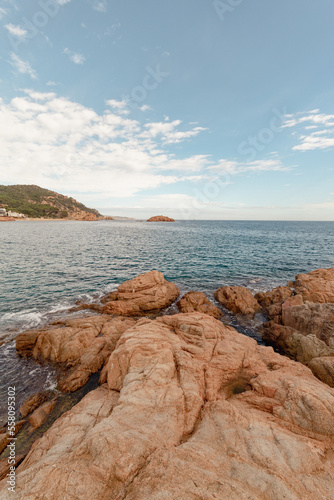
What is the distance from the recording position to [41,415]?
9961mm

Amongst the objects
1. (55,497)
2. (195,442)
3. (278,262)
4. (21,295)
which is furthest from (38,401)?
(278,262)

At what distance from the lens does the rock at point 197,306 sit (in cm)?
2088

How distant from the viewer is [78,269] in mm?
35562

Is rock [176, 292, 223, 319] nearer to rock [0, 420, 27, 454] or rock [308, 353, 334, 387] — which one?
rock [308, 353, 334, 387]

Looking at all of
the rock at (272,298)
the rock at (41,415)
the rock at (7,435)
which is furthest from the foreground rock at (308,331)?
the rock at (7,435)

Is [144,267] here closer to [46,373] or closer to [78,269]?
[78,269]

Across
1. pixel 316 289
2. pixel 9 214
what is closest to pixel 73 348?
pixel 316 289

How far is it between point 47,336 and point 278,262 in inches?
1741

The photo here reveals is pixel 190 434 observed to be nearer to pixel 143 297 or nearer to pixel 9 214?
pixel 143 297

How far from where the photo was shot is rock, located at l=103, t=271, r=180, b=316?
20.8 m

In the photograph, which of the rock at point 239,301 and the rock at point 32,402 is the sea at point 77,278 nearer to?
the rock at point 32,402

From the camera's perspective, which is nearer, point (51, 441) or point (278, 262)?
point (51, 441)

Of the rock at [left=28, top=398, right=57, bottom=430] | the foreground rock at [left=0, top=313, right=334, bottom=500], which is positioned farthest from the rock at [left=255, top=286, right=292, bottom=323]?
the rock at [left=28, top=398, right=57, bottom=430]

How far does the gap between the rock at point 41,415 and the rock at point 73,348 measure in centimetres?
140
